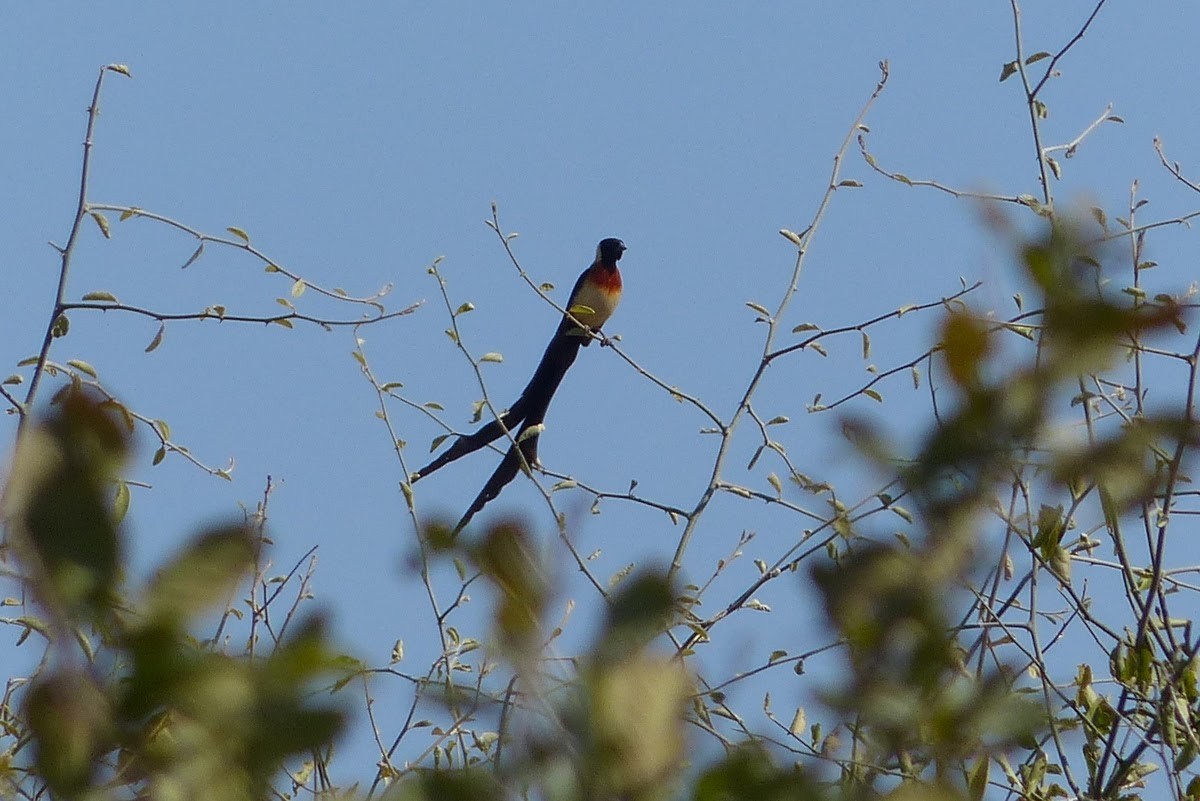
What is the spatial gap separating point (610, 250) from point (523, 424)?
2.61 meters

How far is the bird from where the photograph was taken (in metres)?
3.28

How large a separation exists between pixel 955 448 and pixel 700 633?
2128 millimetres

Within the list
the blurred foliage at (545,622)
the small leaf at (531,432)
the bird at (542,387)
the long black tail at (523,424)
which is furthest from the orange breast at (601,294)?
the blurred foliage at (545,622)

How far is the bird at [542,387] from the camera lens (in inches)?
129

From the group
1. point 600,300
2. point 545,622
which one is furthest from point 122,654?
point 600,300

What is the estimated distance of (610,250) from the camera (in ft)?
21.0

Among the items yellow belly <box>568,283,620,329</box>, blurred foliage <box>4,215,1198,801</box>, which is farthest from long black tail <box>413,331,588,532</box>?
blurred foliage <box>4,215,1198,801</box>

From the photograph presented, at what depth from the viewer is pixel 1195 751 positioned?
2.40 m

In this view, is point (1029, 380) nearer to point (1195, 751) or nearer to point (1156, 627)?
point (1195, 751)

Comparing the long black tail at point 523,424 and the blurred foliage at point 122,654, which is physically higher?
the long black tail at point 523,424

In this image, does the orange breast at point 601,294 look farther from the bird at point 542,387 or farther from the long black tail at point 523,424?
the long black tail at point 523,424

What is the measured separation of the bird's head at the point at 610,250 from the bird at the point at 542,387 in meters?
0.03

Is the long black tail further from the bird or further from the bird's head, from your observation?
the bird's head

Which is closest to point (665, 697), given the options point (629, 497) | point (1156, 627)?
point (1156, 627)
